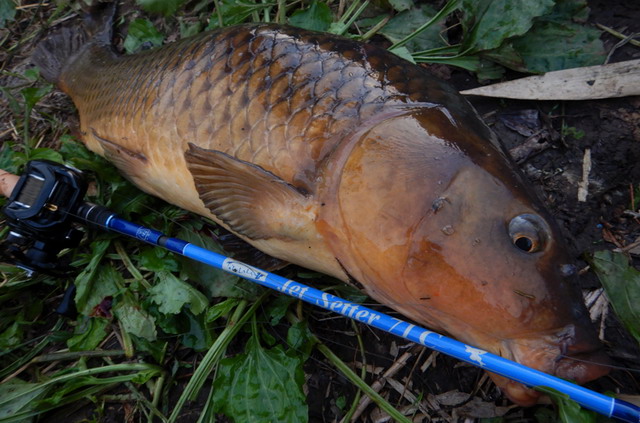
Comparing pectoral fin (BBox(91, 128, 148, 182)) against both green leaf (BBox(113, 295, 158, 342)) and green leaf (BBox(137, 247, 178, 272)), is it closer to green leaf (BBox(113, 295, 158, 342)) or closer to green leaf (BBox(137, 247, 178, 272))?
green leaf (BBox(137, 247, 178, 272))

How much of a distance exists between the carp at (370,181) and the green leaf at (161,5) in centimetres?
69

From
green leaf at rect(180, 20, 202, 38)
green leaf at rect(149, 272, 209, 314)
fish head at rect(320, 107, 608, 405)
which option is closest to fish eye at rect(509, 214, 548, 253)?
fish head at rect(320, 107, 608, 405)

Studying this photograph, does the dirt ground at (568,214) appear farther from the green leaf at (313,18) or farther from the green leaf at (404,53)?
the green leaf at (313,18)

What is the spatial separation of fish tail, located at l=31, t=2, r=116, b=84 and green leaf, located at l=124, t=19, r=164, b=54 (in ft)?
0.45

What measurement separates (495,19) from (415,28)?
47cm

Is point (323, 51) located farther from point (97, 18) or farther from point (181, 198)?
point (97, 18)

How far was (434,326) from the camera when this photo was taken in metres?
1.60

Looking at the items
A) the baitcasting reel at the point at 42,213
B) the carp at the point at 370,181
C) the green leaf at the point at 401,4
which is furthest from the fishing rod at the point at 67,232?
the green leaf at the point at 401,4

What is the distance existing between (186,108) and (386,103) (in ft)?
3.12

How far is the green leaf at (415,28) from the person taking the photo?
2.68 meters

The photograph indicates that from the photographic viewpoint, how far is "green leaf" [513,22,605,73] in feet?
7.82

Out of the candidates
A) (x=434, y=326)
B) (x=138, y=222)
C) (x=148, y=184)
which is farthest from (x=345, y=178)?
(x=138, y=222)

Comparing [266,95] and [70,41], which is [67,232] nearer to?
[266,95]

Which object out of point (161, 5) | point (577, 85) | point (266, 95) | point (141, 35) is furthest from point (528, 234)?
point (141, 35)
